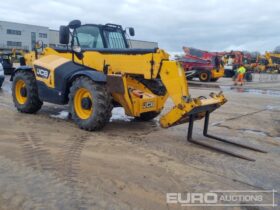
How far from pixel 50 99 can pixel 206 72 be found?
59.7 ft

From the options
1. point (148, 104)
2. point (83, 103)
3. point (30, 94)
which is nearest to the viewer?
point (83, 103)

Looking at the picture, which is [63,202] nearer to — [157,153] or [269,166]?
[157,153]

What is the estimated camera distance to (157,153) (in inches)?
220

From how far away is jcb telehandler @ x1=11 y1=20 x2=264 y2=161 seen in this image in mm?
6207

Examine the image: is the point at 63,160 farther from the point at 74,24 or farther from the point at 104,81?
the point at 74,24

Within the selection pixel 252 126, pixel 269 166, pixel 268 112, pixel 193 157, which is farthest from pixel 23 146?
pixel 268 112

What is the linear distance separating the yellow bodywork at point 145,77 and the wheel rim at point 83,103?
0.27 feet

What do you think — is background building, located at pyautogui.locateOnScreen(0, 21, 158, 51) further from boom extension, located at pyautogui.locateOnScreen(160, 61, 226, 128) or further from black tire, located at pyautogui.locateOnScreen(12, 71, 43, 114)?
boom extension, located at pyautogui.locateOnScreen(160, 61, 226, 128)

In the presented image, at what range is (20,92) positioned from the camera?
8883mm

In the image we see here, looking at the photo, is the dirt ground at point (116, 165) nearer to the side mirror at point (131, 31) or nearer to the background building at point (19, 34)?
the side mirror at point (131, 31)

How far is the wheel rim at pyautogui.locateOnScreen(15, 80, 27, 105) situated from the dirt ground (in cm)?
95
